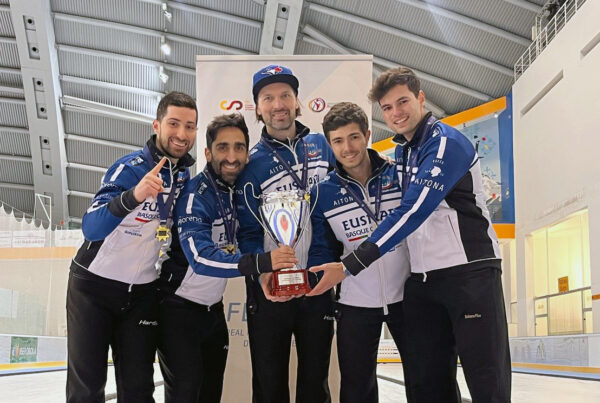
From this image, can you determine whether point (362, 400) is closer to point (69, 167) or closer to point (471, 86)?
point (471, 86)

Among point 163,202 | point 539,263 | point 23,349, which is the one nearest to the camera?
point 163,202

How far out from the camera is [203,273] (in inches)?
121

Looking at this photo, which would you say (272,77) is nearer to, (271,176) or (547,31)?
(271,176)

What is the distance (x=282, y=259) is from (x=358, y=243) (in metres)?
0.56

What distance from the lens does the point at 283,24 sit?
16906 millimetres

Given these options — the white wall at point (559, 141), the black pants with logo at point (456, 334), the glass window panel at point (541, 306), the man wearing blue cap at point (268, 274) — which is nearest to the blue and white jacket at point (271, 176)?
the man wearing blue cap at point (268, 274)

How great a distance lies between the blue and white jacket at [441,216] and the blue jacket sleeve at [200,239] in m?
0.60

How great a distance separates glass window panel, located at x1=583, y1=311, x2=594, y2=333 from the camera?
12358 mm

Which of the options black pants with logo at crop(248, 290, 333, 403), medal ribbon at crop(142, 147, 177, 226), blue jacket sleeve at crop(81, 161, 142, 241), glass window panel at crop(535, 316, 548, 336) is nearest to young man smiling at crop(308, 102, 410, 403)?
black pants with logo at crop(248, 290, 333, 403)

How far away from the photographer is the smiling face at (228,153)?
342 centimetres

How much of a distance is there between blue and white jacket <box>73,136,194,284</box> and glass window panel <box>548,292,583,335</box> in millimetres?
11929

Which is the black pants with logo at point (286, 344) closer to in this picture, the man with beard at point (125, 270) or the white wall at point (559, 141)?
→ the man with beard at point (125, 270)

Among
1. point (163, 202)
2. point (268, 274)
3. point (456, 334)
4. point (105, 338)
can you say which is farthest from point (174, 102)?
point (456, 334)

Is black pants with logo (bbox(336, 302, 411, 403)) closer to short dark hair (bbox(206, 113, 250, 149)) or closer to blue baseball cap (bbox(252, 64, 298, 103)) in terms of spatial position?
short dark hair (bbox(206, 113, 250, 149))
